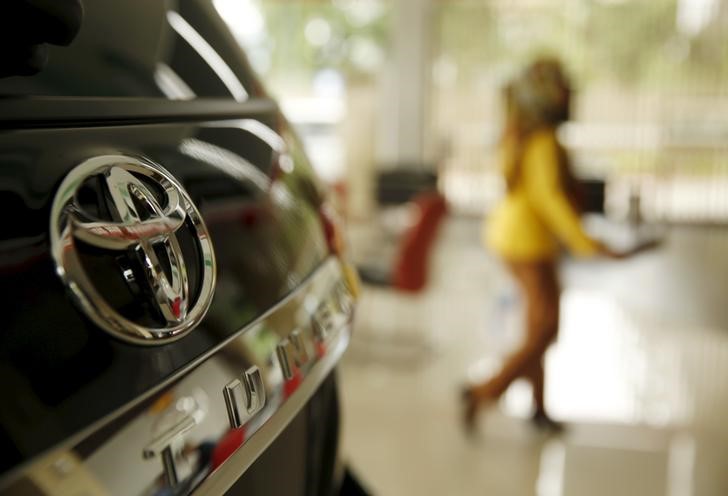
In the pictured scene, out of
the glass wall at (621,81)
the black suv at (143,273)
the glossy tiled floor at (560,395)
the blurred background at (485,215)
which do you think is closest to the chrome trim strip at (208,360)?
the black suv at (143,273)

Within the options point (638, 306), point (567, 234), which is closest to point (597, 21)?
point (638, 306)

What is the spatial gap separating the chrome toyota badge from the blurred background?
158 centimetres

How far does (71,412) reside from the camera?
1.08 feet

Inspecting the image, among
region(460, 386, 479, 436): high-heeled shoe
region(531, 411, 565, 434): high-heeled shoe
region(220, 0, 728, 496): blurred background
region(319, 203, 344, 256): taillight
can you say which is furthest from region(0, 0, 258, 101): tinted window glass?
region(531, 411, 565, 434): high-heeled shoe

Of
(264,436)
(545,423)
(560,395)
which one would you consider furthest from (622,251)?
(264,436)

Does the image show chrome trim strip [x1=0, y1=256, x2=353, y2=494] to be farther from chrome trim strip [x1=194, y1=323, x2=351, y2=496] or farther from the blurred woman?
Result: the blurred woman

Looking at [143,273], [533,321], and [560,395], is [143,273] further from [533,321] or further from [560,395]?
[560,395]

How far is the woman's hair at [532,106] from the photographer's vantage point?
2.96m

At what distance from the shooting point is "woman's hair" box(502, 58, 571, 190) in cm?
296

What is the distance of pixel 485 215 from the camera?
9867 millimetres

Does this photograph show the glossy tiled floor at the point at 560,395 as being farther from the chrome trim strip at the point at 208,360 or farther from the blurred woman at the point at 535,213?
the chrome trim strip at the point at 208,360

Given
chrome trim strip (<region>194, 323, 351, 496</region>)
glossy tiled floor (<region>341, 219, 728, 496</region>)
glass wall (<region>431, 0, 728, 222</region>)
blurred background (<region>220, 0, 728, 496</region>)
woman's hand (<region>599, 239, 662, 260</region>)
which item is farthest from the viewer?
glass wall (<region>431, 0, 728, 222</region>)

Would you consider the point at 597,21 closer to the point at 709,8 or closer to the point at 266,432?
the point at 709,8

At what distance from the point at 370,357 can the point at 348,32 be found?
5.99 m
